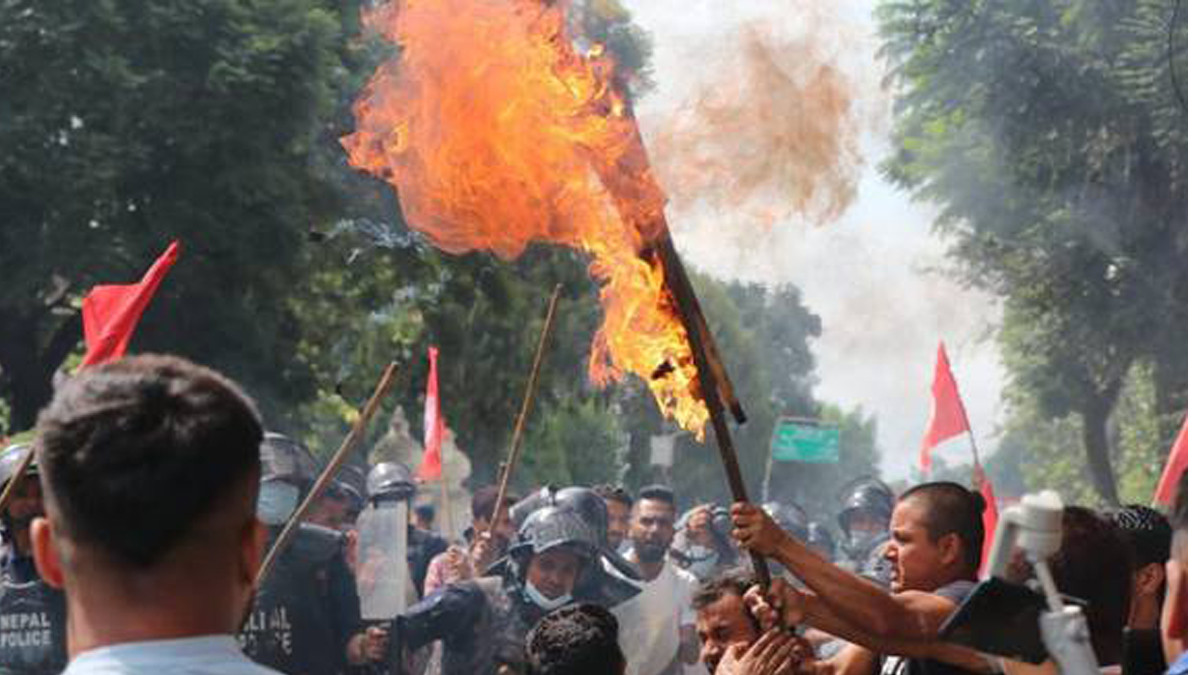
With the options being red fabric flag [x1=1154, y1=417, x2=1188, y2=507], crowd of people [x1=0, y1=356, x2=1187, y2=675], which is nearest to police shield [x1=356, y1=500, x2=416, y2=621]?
crowd of people [x1=0, y1=356, x2=1187, y2=675]

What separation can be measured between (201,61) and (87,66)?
1278 mm

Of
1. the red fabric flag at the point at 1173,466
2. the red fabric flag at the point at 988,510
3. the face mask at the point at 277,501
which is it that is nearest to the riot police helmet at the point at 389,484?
the face mask at the point at 277,501

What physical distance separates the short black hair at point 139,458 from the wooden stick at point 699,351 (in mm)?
2290

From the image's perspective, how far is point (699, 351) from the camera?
4895 mm

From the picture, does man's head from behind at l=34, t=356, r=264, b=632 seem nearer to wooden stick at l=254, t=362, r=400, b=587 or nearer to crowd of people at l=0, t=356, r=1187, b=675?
crowd of people at l=0, t=356, r=1187, b=675

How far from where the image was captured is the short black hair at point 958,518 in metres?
5.75

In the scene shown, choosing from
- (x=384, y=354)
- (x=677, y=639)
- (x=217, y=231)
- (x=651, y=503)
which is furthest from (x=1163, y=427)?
(x=677, y=639)

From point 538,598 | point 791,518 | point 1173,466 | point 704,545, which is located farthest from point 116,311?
point 791,518

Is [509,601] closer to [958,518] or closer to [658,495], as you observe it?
[658,495]

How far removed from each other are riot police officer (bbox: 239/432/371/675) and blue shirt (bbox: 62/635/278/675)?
250 inches

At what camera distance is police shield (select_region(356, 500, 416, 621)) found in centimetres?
1000

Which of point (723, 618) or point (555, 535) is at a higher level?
point (555, 535)

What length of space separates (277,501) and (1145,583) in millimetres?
4661

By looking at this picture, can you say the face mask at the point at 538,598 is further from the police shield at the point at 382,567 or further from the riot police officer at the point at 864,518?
the riot police officer at the point at 864,518
